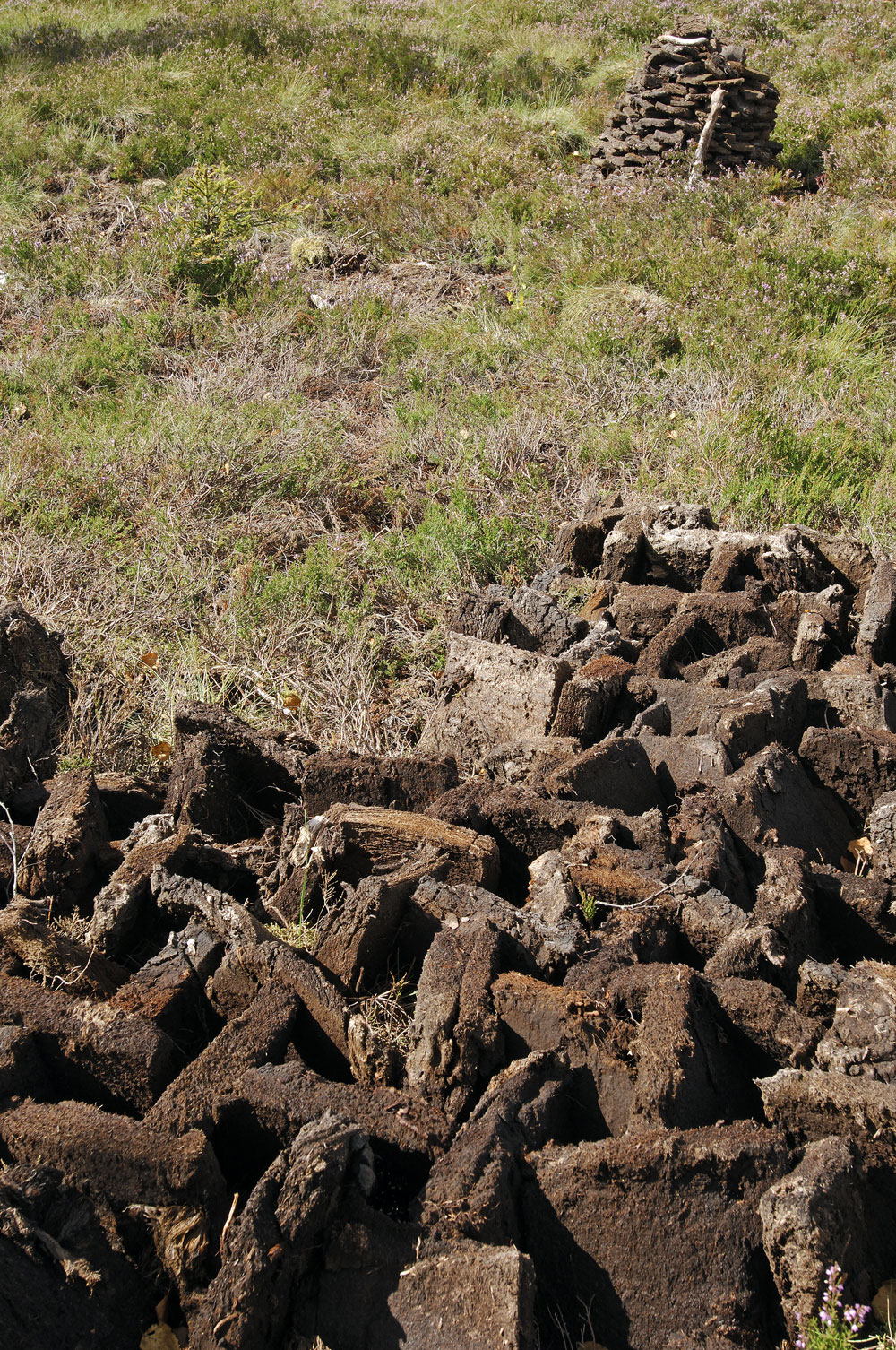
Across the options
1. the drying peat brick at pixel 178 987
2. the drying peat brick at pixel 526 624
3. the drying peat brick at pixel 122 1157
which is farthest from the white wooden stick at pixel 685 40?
the drying peat brick at pixel 122 1157

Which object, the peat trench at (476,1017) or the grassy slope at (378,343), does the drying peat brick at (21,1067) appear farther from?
the grassy slope at (378,343)

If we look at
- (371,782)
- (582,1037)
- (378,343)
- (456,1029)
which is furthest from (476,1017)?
(378,343)

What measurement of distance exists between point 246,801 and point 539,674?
1.25 m

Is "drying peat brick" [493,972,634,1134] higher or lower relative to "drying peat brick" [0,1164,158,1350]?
lower

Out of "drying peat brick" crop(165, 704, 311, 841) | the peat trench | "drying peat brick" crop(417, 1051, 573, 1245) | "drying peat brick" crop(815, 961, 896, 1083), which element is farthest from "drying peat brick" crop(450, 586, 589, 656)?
"drying peat brick" crop(417, 1051, 573, 1245)

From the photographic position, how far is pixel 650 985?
2395mm

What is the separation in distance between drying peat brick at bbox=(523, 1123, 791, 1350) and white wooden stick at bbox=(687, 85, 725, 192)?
10.2 m

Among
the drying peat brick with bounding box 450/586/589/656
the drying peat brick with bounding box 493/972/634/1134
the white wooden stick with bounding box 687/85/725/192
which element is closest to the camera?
the drying peat brick with bounding box 493/972/634/1134

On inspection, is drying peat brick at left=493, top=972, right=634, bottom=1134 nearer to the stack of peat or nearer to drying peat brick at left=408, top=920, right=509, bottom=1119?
drying peat brick at left=408, top=920, right=509, bottom=1119

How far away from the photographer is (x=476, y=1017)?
237 centimetres

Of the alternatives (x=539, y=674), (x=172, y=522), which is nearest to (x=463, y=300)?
(x=172, y=522)

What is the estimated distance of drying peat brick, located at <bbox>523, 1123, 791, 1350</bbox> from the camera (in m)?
1.90

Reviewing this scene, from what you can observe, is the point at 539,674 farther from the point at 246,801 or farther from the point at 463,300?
the point at 463,300

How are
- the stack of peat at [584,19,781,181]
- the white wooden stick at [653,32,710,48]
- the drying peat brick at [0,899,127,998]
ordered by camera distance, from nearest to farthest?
the drying peat brick at [0,899,127,998] < the stack of peat at [584,19,781,181] < the white wooden stick at [653,32,710,48]
